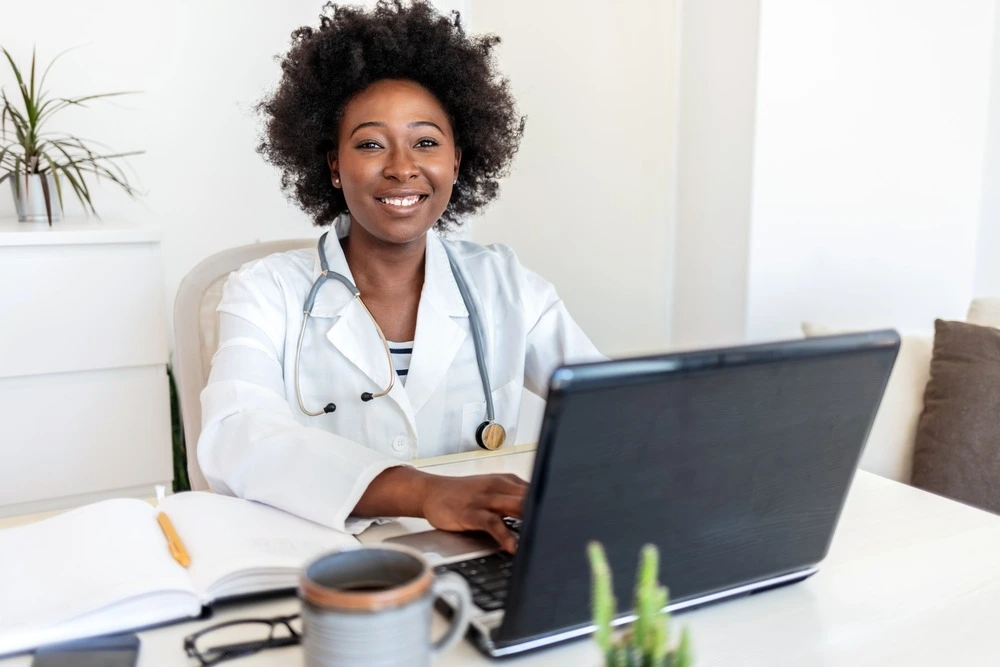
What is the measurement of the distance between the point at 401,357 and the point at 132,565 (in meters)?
0.76

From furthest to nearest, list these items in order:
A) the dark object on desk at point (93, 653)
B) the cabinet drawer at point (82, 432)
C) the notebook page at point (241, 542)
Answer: the cabinet drawer at point (82, 432), the notebook page at point (241, 542), the dark object on desk at point (93, 653)

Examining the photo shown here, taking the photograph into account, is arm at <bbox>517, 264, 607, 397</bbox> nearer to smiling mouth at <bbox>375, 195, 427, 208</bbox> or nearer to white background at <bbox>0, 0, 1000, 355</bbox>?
smiling mouth at <bbox>375, 195, 427, 208</bbox>

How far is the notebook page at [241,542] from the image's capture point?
0.80 meters

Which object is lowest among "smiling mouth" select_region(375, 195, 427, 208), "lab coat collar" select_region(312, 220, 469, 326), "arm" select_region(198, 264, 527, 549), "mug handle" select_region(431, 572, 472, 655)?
"arm" select_region(198, 264, 527, 549)

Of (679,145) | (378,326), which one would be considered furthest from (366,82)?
(679,145)

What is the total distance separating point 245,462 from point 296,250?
2.17 ft

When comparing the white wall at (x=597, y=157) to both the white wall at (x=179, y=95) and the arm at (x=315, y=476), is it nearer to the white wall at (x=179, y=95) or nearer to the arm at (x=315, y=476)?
the white wall at (x=179, y=95)

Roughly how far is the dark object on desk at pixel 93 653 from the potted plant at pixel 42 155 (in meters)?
1.91

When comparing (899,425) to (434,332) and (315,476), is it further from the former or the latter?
(315,476)

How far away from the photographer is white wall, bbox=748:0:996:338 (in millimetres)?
2199

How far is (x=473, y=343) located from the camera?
1577 mm

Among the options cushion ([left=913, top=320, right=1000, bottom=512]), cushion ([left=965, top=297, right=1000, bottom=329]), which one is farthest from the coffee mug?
cushion ([left=965, top=297, right=1000, bottom=329])

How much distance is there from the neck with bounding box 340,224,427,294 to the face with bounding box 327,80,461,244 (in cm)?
3

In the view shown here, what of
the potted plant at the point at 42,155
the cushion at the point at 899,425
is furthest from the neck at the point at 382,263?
the potted plant at the point at 42,155
